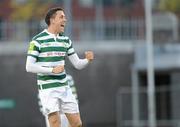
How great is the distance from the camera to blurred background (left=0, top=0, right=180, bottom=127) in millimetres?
31484

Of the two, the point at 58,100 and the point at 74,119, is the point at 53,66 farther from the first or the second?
the point at 74,119

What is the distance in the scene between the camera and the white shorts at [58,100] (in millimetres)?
9883

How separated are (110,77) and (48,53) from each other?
2337 centimetres

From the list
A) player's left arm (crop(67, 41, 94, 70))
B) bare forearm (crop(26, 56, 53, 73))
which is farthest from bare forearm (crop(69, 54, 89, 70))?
bare forearm (crop(26, 56, 53, 73))

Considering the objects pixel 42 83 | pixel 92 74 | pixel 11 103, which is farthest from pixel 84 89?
pixel 42 83

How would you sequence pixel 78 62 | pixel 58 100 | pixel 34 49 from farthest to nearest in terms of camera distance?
pixel 78 62 < pixel 58 100 < pixel 34 49

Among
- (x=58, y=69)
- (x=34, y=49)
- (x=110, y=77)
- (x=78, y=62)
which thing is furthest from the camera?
(x=110, y=77)

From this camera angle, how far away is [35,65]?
979 cm

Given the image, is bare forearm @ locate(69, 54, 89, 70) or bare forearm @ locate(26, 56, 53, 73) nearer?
bare forearm @ locate(26, 56, 53, 73)

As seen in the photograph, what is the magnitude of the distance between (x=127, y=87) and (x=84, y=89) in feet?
6.39

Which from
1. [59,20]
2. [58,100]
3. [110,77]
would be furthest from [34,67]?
[110,77]

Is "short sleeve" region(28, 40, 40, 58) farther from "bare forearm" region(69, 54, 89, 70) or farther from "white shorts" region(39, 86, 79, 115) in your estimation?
"bare forearm" region(69, 54, 89, 70)

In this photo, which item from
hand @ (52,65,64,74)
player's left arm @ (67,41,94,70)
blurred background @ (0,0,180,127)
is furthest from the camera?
blurred background @ (0,0,180,127)

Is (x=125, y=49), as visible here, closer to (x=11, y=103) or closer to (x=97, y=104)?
(x=97, y=104)
